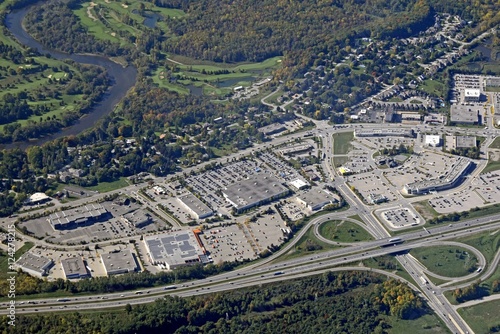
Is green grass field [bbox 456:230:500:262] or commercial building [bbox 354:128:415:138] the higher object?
commercial building [bbox 354:128:415:138]

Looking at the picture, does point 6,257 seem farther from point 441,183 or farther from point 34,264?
point 441,183

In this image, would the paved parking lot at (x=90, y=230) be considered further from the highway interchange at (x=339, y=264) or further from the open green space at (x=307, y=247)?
the open green space at (x=307, y=247)

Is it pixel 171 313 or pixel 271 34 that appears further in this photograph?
pixel 271 34

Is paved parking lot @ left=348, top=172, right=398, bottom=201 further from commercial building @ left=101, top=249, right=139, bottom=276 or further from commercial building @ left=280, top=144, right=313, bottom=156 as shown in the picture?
commercial building @ left=101, top=249, right=139, bottom=276

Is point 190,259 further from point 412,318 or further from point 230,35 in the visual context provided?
point 230,35

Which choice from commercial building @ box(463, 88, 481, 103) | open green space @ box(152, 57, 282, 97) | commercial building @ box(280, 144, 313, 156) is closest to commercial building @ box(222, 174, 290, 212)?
commercial building @ box(280, 144, 313, 156)

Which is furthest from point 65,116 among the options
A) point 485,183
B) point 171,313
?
point 485,183
